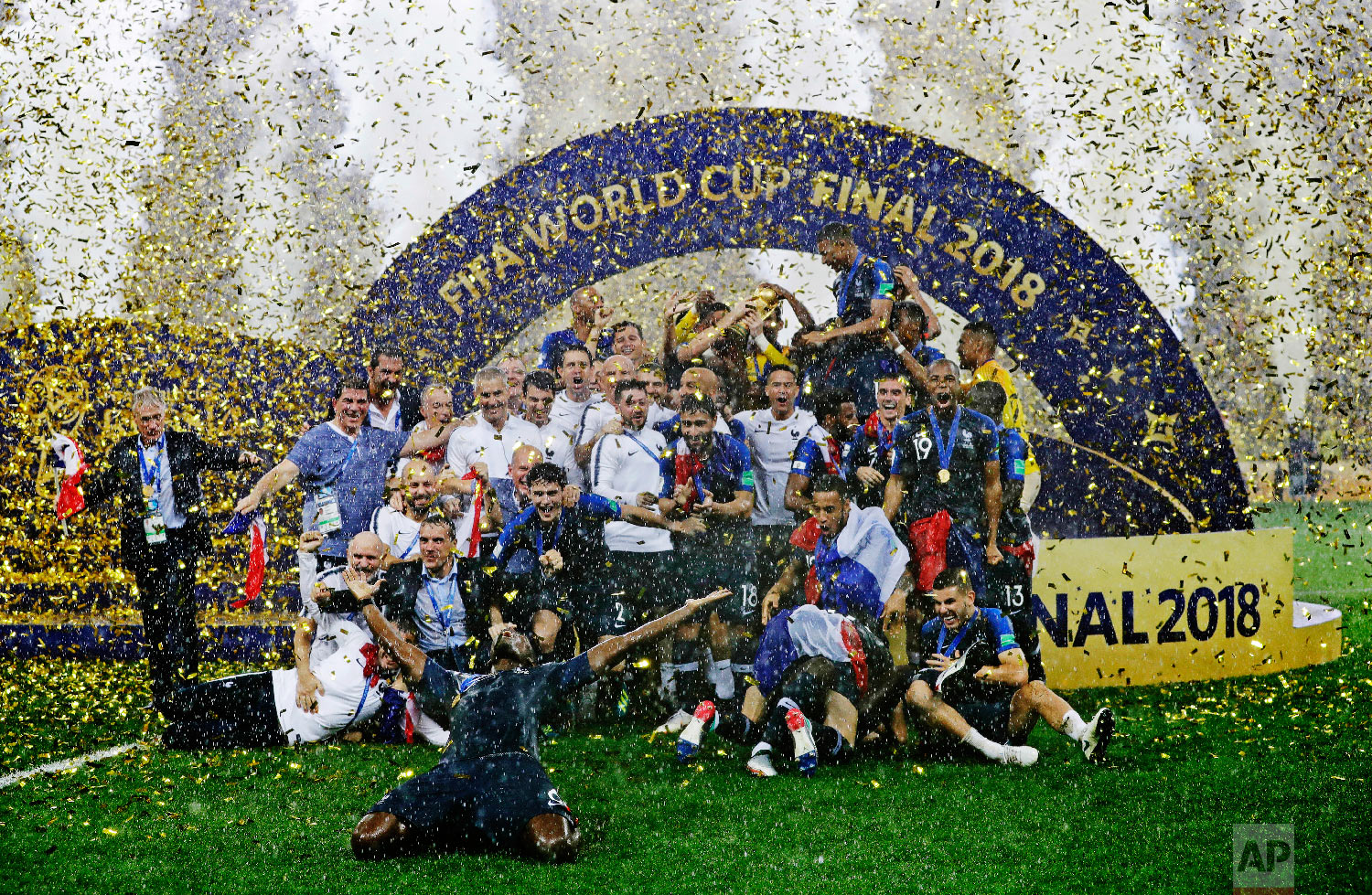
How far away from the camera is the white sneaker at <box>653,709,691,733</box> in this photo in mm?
6066

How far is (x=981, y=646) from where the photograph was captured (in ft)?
17.8

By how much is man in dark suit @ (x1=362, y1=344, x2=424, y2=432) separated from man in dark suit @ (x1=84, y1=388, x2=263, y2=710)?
49.8 inches

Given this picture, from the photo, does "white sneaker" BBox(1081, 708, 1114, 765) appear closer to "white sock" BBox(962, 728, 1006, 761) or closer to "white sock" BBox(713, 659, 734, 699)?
"white sock" BBox(962, 728, 1006, 761)

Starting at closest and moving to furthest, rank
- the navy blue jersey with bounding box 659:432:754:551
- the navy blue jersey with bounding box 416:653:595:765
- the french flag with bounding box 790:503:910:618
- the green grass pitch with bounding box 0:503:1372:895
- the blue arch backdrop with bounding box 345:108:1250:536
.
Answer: the green grass pitch with bounding box 0:503:1372:895, the navy blue jersey with bounding box 416:653:595:765, the french flag with bounding box 790:503:910:618, the navy blue jersey with bounding box 659:432:754:551, the blue arch backdrop with bounding box 345:108:1250:536

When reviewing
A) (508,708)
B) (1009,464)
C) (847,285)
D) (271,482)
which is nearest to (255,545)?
(271,482)

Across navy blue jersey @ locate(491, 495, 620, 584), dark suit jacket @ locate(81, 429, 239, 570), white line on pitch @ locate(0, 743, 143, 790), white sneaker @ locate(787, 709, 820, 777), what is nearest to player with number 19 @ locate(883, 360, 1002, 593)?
white sneaker @ locate(787, 709, 820, 777)

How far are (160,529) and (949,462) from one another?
460cm

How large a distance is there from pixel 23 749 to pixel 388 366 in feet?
10.1

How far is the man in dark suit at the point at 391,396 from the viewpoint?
759 cm

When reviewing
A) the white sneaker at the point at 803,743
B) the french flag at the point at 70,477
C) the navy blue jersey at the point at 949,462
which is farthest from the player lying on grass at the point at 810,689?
the french flag at the point at 70,477

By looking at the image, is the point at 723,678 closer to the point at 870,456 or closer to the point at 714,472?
the point at 714,472

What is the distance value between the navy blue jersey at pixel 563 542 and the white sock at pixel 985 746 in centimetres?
215

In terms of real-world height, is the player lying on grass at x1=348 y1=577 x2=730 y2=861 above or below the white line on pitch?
above

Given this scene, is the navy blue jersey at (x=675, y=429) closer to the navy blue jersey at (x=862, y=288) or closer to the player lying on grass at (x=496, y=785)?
the navy blue jersey at (x=862, y=288)
